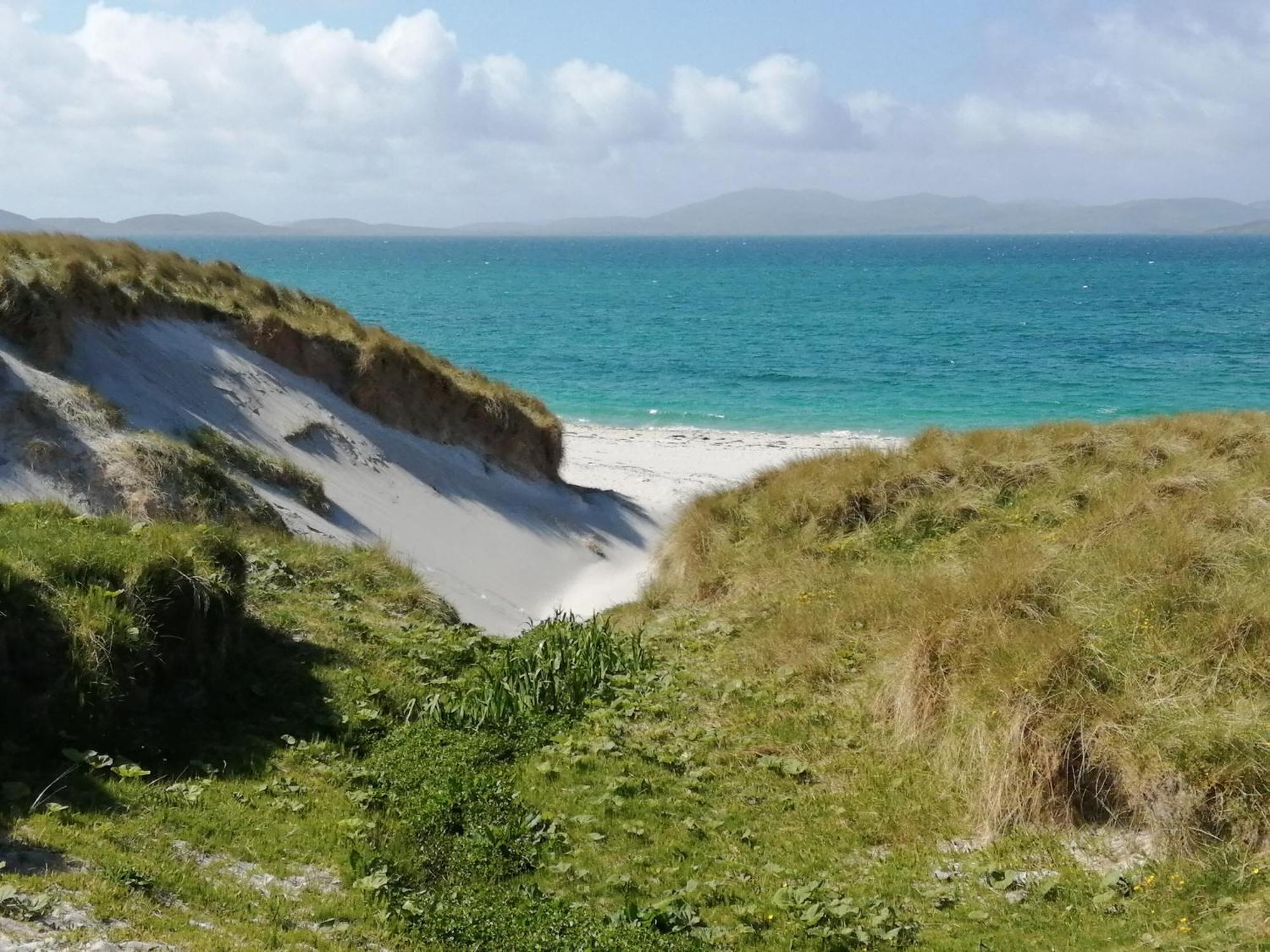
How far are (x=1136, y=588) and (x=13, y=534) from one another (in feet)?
34.5

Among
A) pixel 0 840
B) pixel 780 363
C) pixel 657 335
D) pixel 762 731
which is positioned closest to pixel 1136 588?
pixel 762 731

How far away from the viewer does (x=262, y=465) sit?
19891mm

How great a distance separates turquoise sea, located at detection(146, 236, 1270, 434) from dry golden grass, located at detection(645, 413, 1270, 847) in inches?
1038

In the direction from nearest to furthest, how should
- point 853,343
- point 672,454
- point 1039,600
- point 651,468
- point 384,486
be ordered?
point 1039,600 < point 384,486 < point 651,468 < point 672,454 < point 853,343

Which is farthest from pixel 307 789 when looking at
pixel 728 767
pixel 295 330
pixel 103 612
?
pixel 295 330

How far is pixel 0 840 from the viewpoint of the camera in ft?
22.0

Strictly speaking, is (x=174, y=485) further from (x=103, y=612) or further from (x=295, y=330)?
(x=295, y=330)

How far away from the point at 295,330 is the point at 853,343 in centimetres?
5103

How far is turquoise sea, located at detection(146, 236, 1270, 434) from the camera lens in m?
50.3

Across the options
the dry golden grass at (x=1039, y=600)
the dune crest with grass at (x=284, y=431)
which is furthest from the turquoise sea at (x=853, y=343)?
the dry golden grass at (x=1039, y=600)

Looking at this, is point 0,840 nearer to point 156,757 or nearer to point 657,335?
point 156,757

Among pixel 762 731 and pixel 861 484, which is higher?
pixel 861 484

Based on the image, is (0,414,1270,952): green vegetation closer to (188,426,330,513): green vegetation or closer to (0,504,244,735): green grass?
(0,504,244,735): green grass

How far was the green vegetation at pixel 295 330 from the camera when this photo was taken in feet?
67.1
